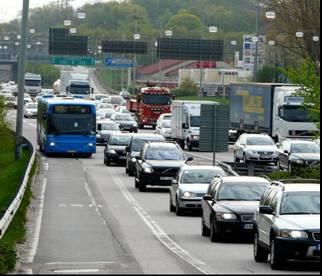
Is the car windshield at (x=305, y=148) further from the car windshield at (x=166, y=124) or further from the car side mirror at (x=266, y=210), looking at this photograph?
the car side mirror at (x=266, y=210)

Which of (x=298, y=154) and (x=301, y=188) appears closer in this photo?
(x=301, y=188)

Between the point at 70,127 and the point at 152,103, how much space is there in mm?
30560

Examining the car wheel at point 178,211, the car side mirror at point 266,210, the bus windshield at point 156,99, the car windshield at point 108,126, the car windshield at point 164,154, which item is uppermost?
the car side mirror at point 266,210

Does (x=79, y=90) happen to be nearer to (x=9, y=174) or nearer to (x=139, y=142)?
(x=139, y=142)

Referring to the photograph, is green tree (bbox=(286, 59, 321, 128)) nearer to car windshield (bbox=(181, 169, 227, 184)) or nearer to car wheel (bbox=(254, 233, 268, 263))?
car windshield (bbox=(181, 169, 227, 184))

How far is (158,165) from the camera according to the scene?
4319cm

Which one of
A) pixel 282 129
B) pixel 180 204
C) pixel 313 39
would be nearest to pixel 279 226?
pixel 180 204

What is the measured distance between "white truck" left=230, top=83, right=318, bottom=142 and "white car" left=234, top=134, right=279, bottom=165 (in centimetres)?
499

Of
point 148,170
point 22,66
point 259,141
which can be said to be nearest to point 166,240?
point 148,170

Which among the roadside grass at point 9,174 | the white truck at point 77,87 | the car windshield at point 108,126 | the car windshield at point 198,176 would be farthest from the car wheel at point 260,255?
the white truck at point 77,87

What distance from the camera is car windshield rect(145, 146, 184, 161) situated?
44.5m

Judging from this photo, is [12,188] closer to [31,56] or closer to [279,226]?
[279,226]

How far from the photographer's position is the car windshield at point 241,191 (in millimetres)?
27734

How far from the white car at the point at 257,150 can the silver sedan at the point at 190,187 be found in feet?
67.9
